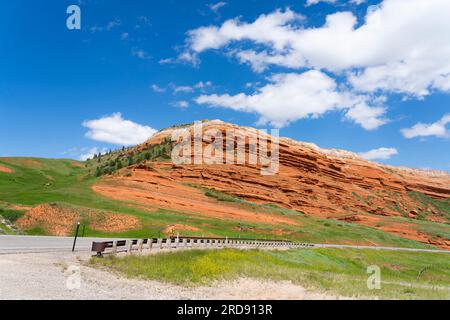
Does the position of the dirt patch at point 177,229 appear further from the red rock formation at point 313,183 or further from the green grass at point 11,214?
the red rock formation at point 313,183

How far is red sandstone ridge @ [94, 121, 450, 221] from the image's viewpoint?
3034 inches

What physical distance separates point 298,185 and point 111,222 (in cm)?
5811

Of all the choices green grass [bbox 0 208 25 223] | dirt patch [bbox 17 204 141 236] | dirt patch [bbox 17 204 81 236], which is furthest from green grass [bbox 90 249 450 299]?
green grass [bbox 0 208 25 223]

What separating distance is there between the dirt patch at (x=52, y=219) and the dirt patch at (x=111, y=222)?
77.4 inches

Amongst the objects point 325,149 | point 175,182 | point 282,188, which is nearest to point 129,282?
point 175,182

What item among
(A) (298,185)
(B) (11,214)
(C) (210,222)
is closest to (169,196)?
(C) (210,222)

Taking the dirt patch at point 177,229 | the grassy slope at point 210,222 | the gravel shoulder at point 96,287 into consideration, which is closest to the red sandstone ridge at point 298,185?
the grassy slope at point 210,222

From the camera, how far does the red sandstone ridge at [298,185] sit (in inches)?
3034

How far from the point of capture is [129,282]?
1875cm

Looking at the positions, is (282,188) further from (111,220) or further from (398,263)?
(111,220)

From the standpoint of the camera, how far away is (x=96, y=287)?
16578mm

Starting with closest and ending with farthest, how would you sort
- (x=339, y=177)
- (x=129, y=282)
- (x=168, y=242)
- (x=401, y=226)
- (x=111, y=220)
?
(x=129, y=282)
(x=168, y=242)
(x=111, y=220)
(x=401, y=226)
(x=339, y=177)

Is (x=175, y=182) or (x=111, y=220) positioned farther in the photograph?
(x=175, y=182)
